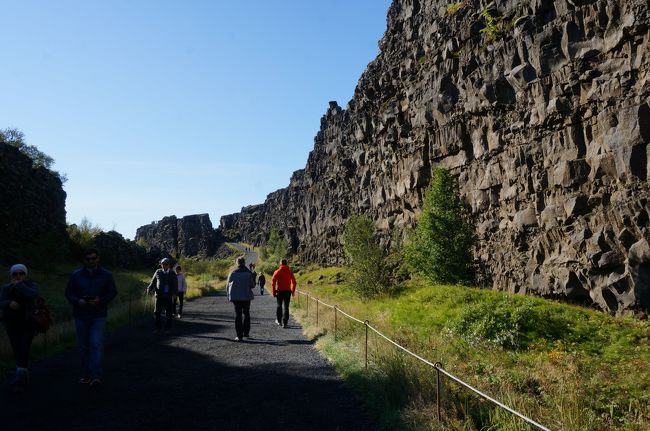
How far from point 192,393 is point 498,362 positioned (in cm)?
842

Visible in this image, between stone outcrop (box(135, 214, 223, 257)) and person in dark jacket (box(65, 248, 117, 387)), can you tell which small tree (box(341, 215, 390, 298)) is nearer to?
person in dark jacket (box(65, 248, 117, 387))

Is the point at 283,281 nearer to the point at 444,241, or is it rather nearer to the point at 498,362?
the point at 498,362

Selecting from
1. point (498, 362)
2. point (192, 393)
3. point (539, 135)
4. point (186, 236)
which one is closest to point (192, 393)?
point (192, 393)

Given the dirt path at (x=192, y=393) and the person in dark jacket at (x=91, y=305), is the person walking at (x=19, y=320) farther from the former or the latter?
the person in dark jacket at (x=91, y=305)

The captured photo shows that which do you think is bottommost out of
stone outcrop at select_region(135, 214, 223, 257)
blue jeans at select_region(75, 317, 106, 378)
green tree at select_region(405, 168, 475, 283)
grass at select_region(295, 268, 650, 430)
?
grass at select_region(295, 268, 650, 430)

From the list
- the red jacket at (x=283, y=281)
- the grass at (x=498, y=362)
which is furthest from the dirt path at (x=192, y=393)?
the red jacket at (x=283, y=281)

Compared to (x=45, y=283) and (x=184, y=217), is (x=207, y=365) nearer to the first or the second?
(x=45, y=283)

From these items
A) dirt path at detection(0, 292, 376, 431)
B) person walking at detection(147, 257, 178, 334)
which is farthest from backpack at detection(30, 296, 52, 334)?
person walking at detection(147, 257, 178, 334)

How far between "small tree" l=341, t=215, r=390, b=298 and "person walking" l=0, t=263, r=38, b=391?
25.5 meters

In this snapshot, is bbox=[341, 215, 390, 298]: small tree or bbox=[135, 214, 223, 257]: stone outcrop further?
bbox=[135, 214, 223, 257]: stone outcrop

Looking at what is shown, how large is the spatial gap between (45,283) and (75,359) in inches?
1546

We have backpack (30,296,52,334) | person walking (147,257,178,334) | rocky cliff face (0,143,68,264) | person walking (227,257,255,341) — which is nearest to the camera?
backpack (30,296,52,334)

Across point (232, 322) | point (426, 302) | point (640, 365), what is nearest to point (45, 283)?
point (232, 322)

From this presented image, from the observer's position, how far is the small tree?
3275cm
